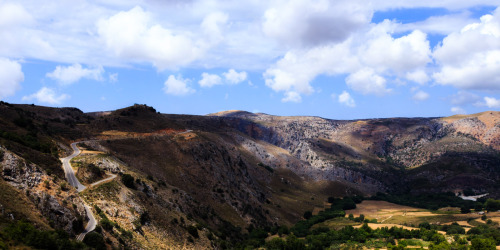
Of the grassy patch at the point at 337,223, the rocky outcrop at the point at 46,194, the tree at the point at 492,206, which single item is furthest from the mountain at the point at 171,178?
the tree at the point at 492,206

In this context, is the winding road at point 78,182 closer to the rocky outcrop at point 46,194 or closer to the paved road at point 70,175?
the paved road at point 70,175

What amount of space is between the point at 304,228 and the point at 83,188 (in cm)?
5637

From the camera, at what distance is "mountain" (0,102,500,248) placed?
32344 millimetres

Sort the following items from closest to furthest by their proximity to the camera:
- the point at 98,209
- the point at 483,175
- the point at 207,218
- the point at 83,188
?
the point at 98,209
the point at 83,188
the point at 207,218
the point at 483,175

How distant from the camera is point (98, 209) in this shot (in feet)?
117

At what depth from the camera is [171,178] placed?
2734 inches

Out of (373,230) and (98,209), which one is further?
(373,230)

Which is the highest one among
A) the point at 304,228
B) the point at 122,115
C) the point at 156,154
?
the point at 122,115

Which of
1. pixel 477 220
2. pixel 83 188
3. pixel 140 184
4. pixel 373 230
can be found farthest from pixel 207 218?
pixel 477 220

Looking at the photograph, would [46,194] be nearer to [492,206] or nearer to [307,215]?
[307,215]

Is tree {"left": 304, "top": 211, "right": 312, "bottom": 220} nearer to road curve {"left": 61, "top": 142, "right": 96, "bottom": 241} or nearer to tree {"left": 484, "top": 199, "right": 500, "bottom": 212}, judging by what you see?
tree {"left": 484, "top": 199, "right": 500, "bottom": 212}

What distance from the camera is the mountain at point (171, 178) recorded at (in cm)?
3234

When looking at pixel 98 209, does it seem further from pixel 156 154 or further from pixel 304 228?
pixel 304 228

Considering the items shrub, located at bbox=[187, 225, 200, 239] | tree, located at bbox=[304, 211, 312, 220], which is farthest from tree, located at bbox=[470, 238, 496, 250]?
tree, located at bbox=[304, 211, 312, 220]
